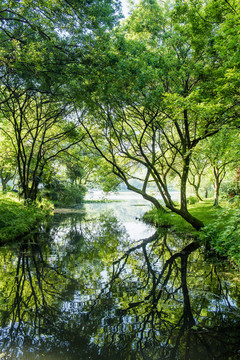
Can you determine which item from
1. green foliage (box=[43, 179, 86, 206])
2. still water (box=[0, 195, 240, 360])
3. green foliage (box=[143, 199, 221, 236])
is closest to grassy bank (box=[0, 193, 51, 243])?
still water (box=[0, 195, 240, 360])

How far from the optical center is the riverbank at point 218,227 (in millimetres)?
7492

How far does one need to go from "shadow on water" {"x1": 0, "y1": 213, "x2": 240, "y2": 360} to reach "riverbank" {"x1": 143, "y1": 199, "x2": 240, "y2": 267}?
0.85 meters

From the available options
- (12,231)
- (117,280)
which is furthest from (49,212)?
(117,280)

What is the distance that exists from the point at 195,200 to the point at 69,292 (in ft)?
94.9

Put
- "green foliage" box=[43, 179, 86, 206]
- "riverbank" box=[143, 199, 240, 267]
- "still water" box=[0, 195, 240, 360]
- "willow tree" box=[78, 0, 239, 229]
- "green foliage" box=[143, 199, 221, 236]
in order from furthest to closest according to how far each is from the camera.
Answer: "green foliage" box=[43, 179, 86, 206] < "green foliage" box=[143, 199, 221, 236] < "willow tree" box=[78, 0, 239, 229] < "riverbank" box=[143, 199, 240, 267] < "still water" box=[0, 195, 240, 360]

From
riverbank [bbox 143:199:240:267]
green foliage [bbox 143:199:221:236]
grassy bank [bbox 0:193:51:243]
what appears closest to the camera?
riverbank [bbox 143:199:240:267]

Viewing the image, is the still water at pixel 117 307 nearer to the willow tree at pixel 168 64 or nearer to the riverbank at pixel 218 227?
the riverbank at pixel 218 227

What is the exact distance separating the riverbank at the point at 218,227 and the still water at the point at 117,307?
727 millimetres

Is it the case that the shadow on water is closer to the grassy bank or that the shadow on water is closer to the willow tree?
the grassy bank

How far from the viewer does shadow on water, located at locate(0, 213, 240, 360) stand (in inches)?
156

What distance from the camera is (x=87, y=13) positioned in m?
8.79

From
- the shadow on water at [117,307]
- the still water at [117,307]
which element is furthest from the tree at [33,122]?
the shadow on water at [117,307]

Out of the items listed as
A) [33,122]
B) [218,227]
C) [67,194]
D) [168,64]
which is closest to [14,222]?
[33,122]

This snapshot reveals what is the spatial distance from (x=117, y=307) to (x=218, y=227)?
775 centimetres
